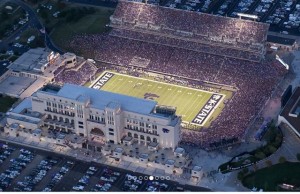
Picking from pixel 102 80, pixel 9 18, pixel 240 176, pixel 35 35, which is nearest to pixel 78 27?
pixel 35 35

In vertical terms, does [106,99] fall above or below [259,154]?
below

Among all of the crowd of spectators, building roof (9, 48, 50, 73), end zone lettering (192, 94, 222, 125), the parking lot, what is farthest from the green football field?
the parking lot

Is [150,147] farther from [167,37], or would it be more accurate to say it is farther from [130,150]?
[167,37]

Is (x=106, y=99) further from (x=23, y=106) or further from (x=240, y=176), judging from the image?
(x=240, y=176)

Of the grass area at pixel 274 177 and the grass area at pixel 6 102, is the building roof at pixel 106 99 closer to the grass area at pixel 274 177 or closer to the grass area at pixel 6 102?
the grass area at pixel 6 102

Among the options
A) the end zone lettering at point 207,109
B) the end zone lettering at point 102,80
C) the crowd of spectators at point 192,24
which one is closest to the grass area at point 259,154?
the end zone lettering at point 207,109
